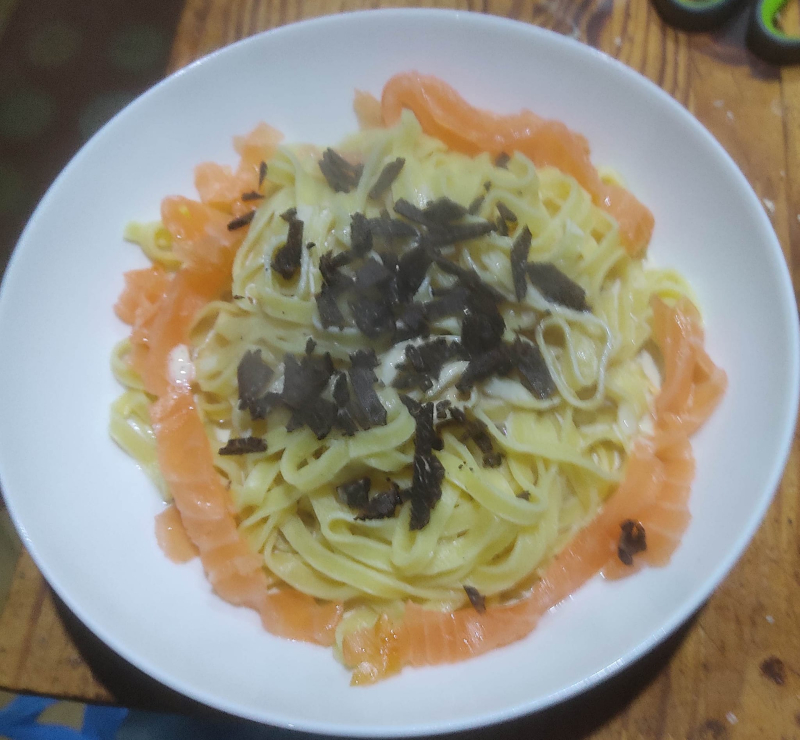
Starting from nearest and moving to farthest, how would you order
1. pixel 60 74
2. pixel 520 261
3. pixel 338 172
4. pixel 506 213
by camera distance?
1. pixel 520 261
2. pixel 506 213
3. pixel 338 172
4. pixel 60 74

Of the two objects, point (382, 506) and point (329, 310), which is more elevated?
point (329, 310)

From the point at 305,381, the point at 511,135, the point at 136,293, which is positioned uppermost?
the point at 511,135

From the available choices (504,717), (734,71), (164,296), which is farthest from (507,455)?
(734,71)

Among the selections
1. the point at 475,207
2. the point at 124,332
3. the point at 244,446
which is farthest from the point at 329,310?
the point at 124,332

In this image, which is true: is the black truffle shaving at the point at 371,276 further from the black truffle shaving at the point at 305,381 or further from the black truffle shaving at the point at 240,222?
the black truffle shaving at the point at 240,222

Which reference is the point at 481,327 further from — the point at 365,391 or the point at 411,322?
the point at 365,391

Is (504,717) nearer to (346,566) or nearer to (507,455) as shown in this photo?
(346,566)
